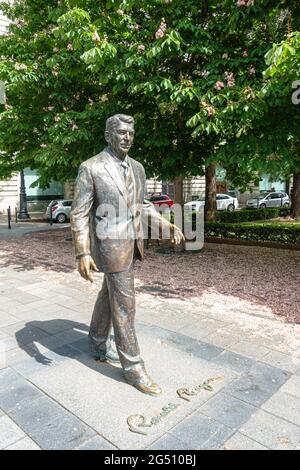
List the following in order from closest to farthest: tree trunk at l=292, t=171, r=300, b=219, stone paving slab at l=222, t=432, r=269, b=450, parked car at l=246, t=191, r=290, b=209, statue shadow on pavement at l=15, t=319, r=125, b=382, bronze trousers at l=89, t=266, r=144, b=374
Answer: stone paving slab at l=222, t=432, r=269, b=450
bronze trousers at l=89, t=266, r=144, b=374
statue shadow on pavement at l=15, t=319, r=125, b=382
tree trunk at l=292, t=171, r=300, b=219
parked car at l=246, t=191, r=290, b=209

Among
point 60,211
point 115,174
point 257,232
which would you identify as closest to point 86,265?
point 115,174

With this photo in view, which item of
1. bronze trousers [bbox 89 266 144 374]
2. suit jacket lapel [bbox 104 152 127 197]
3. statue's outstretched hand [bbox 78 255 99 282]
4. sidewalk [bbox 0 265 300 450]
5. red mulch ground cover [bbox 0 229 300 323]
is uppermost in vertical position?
suit jacket lapel [bbox 104 152 127 197]

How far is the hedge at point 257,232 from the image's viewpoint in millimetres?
11605

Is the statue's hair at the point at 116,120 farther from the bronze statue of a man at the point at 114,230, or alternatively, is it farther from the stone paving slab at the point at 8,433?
the stone paving slab at the point at 8,433

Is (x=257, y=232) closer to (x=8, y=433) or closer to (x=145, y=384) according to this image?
(x=145, y=384)

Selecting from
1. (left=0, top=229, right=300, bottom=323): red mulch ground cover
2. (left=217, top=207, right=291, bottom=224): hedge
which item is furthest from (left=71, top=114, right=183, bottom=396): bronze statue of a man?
(left=217, top=207, right=291, bottom=224): hedge

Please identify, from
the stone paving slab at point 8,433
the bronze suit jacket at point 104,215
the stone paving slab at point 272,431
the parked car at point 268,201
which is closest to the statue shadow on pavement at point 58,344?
the stone paving slab at point 8,433

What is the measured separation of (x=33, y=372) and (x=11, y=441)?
1074 mm

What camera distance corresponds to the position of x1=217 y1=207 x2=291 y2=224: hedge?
56.4 ft

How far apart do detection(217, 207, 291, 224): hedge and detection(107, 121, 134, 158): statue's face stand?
42.9 feet

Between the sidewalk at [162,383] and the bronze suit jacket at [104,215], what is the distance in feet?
4.03

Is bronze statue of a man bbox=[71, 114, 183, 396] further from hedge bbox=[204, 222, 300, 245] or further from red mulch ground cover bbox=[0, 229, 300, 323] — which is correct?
hedge bbox=[204, 222, 300, 245]
